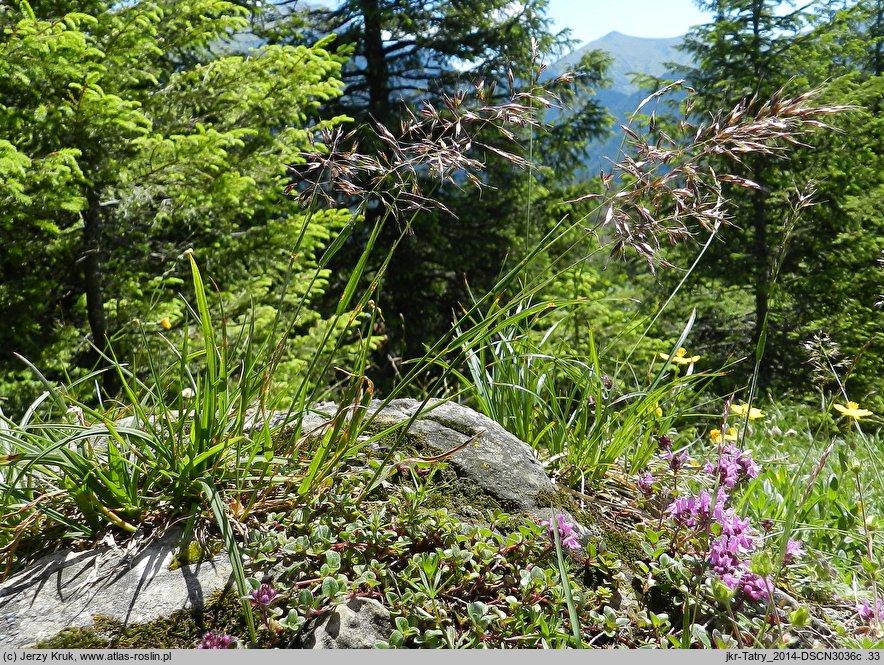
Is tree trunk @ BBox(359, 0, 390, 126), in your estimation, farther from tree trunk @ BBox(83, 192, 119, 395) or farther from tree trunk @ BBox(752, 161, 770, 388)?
tree trunk @ BBox(752, 161, 770, 388)

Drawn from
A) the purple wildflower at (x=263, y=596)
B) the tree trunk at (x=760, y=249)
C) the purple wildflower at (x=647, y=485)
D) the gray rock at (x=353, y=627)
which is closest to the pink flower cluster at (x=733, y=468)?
the purple wildflower at (x=647, y=485)

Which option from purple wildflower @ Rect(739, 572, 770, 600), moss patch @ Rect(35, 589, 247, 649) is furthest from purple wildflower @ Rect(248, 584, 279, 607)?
purple wildflower @ Rect(739, 572, 770, 600)

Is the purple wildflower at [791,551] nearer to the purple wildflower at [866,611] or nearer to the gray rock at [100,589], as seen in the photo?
the purple wildflower at [866,611]

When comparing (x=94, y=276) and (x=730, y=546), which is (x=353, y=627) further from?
(x=94, y=276)

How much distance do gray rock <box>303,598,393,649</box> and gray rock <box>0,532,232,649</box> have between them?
0.29 m

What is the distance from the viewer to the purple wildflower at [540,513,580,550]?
5.08 feet

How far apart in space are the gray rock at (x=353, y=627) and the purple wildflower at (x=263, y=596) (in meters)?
0.12

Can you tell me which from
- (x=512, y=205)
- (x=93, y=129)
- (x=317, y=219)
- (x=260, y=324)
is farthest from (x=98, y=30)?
(x=512, y=205)

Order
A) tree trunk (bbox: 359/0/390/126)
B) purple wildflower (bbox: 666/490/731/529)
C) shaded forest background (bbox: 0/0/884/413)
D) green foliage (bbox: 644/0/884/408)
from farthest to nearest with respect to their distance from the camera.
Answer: tree trunk (bbox: 359/0/390/126), green foliage (bbox: 644/0/884/408), shaded forest background (bbox: 0/0/884/413), purple wildflower (bbox: 666/490/731/529)

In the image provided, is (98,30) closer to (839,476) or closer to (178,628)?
(178,628)

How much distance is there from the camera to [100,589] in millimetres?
1457

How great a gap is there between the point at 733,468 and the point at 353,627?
1115mm

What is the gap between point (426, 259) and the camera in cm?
980

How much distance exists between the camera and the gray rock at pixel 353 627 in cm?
132
